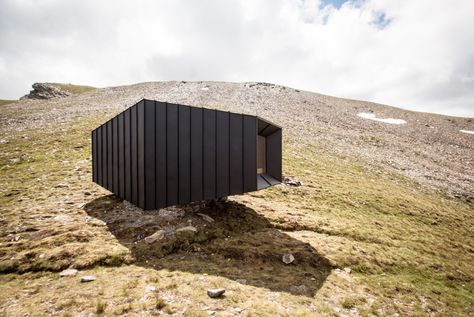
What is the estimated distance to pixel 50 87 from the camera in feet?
252

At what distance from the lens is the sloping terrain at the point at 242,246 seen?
6.21 meters

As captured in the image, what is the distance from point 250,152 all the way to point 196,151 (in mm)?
2344

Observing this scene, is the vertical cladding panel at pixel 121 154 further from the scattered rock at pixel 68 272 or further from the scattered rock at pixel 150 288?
the scattered rock at pixel 150 288

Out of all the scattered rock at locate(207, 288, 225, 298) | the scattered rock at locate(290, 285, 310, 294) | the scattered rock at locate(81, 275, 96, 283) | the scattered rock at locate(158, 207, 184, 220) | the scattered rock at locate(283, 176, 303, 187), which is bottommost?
the scattered rock at locate(290, 285, 310, 294)

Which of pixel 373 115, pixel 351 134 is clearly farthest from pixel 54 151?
pixel 373 115

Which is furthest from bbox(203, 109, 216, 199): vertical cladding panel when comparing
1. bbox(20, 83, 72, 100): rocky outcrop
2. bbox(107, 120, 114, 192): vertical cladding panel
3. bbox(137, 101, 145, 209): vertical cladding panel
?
bbox(20, 83, 72, 100): rocky outcrop

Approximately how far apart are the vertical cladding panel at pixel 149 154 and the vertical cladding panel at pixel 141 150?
12 centimetres

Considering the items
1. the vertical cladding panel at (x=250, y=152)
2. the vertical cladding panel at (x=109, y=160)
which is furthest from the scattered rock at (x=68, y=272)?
the vertical cladding panel at (x=250, y=152)

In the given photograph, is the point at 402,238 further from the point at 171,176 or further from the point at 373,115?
the point at 373,115

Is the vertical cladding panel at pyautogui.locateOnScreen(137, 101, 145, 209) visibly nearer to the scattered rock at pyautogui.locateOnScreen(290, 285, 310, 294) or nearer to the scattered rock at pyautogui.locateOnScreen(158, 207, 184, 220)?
the scattered rock at pyautogui.locateOnScreen(158, 207, 184, 220)

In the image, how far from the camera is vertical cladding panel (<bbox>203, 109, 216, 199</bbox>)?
956cm

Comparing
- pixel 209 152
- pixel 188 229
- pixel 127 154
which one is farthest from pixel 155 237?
pixel 209 152

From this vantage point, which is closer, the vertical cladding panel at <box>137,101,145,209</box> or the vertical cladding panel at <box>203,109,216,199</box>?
the vertical cladding panel at <box>137,101,145,209</box>

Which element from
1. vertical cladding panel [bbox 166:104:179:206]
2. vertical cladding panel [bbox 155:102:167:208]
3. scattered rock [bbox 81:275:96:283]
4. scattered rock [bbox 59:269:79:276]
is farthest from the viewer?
vertical cladding panel [bbox 166:104:179:206]
